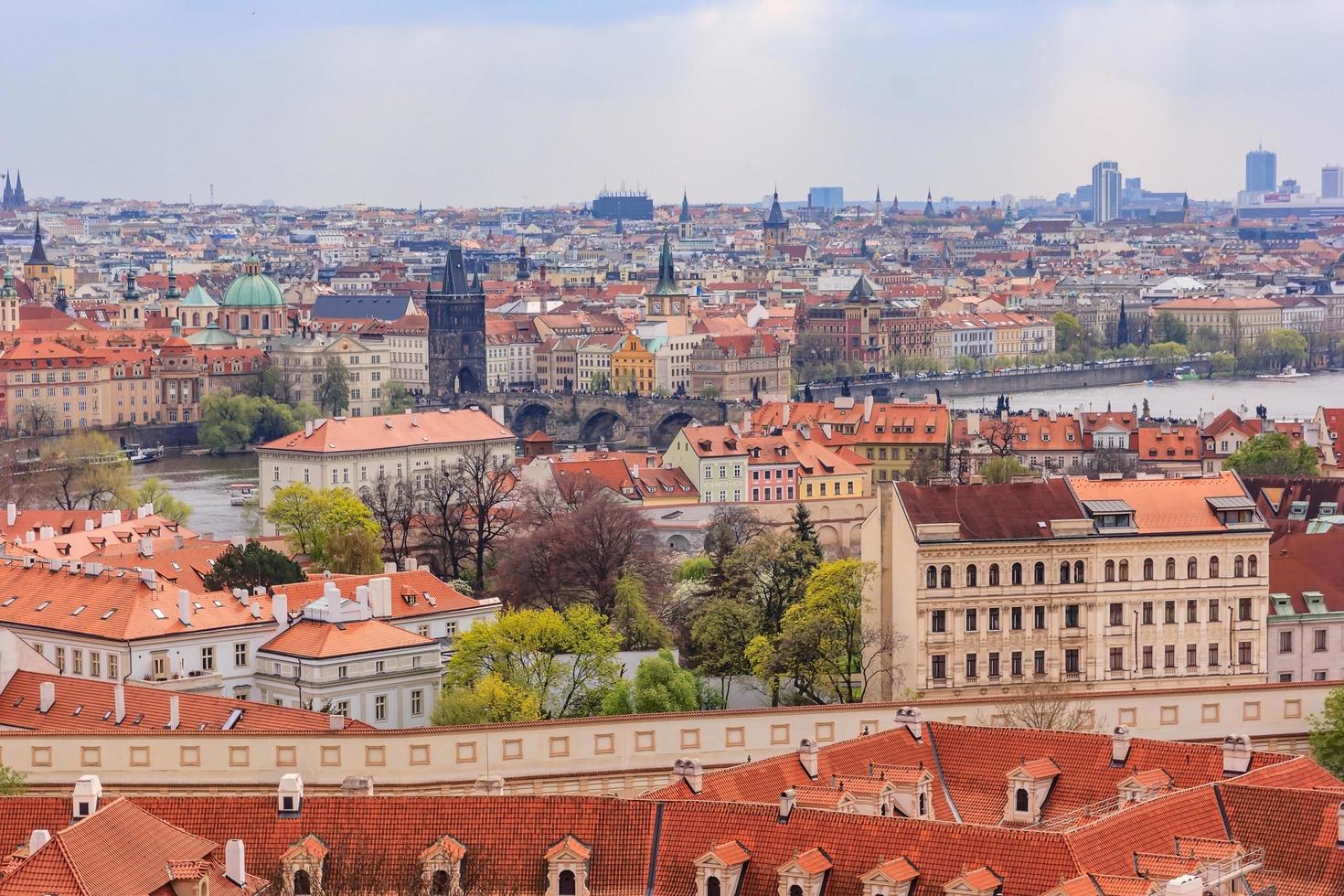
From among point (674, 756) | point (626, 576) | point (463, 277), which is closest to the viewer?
point (674, 756)

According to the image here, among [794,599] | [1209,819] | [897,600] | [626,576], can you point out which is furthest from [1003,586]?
[1209,819]

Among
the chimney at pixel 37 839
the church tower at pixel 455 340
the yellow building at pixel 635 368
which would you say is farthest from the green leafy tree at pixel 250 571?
the church tower at pixel 455 340

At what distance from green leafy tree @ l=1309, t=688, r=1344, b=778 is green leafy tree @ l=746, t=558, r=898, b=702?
27.1ft

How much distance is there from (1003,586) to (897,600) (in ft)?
3.43

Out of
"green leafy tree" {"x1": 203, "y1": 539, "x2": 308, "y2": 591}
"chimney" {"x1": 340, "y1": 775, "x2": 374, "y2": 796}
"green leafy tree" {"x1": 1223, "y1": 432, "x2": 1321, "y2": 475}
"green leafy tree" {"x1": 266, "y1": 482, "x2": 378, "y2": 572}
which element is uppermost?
"chimney" {"x1": 340, "y1": 775, "x2": 374, "y2": 796}

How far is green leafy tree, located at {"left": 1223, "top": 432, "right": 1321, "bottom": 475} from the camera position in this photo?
47.3 meters

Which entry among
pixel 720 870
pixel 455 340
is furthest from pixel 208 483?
pixel 720 870

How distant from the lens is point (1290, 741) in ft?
69.3

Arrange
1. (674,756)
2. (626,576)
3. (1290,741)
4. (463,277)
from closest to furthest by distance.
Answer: (674,756), (1290,741), (626,576), (463,277)

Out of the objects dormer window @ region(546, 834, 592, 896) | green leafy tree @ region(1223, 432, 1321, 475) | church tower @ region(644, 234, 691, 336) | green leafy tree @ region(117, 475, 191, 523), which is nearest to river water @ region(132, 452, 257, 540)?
green leafy tree @ region(117, 475, 191, 523)

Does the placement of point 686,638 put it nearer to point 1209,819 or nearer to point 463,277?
Answer: point 1209,819

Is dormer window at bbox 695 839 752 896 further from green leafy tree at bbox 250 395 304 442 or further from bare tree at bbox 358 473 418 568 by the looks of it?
green leafy tree at bbox 250 395 304 442

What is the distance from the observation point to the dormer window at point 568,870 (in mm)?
16047

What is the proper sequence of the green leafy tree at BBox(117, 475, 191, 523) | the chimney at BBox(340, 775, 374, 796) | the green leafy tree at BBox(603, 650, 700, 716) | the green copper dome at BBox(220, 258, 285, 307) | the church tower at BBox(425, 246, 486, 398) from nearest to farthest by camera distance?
the chimney at BBox(340, 775, 374, 796), the green leafy tree at BBox(603, 650, 700, 716), the green leafy tree at BBox(117, 475, 191, 523), the church tower at BBox(425, 246, 486, 398), the green copper dome at BBox(220, 258, 285, 307)
